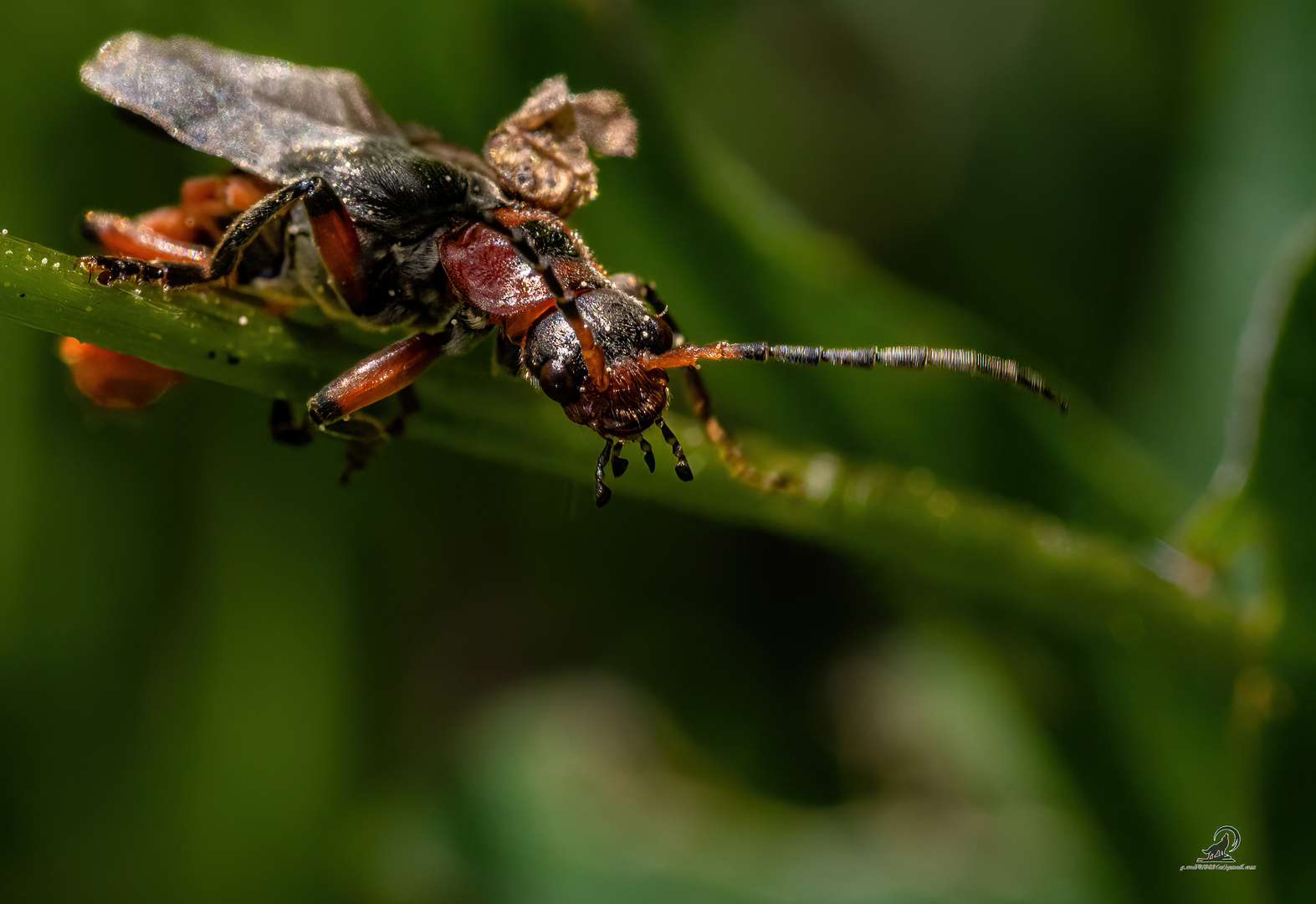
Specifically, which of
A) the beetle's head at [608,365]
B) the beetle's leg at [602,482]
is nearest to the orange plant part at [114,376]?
the beetle's head at [608,365]

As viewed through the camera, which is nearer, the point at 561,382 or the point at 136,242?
the point at 561,382

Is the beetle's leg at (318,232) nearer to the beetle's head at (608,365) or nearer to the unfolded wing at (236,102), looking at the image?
the unfolded wing at (236,102)

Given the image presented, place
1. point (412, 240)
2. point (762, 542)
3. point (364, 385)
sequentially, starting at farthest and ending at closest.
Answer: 1. point (762, 542)
2. point (412, 240)
3. point (364, 385)

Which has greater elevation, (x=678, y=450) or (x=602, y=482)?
(x=678, y=450)

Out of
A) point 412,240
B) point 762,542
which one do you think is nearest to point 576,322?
point 412,240

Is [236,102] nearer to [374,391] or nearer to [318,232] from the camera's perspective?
[318,232]

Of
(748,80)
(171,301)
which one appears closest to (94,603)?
(171,301)

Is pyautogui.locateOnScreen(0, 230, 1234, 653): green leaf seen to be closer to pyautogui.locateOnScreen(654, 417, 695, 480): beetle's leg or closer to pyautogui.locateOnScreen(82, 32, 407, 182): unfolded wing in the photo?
pyautogui.locateOnScreen(654, 417, 695, 480): beetle's leg

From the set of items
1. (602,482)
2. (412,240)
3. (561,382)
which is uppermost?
(412,240)

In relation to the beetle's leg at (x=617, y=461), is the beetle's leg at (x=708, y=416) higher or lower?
higher
